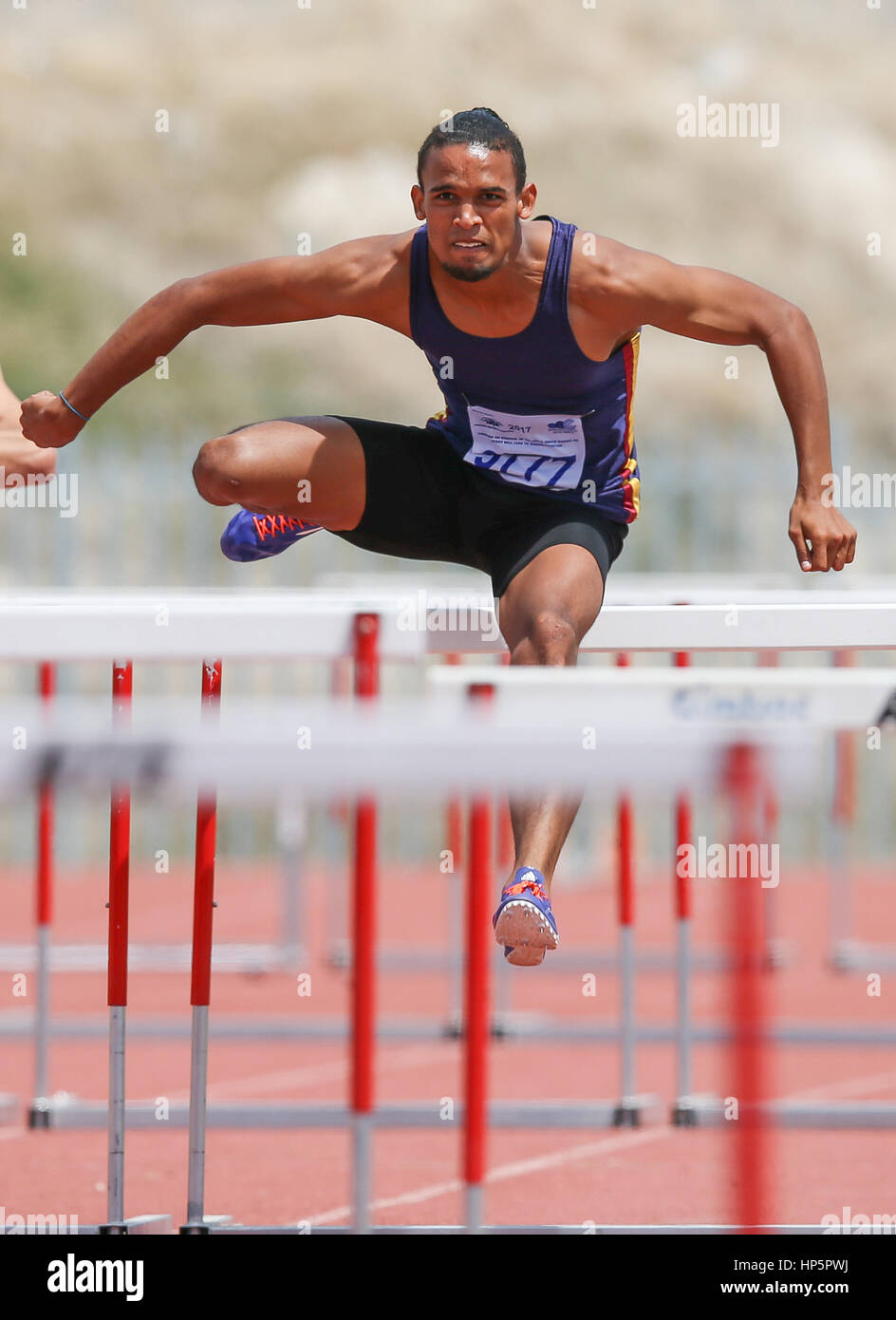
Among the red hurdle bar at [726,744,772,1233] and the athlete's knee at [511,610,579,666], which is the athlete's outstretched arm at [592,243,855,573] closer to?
the athlete's knee at [511,610,579,666]

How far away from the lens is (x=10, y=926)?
1027 cm

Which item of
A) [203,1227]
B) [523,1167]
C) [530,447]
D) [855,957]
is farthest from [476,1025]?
[855,957]

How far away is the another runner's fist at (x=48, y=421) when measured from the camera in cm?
362

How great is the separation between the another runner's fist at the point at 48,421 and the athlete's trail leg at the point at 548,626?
90 centimetres

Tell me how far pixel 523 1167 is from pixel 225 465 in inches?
87.9

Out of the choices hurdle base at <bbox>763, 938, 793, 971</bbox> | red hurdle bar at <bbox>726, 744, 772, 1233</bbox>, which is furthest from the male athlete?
hurdle base at <bbox>763, 938, 793, 971</bbox>

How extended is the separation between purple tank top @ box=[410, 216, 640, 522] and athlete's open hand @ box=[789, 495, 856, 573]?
47 centimetres

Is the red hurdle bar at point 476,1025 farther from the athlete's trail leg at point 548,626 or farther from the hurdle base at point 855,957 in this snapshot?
the hurdle base at point 855,957

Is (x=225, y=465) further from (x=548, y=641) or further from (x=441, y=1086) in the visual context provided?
(x=441, y=1086)

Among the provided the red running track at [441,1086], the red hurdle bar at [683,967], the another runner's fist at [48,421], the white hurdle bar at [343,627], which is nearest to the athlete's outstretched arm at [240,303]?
the another runner's fist at [48,421]

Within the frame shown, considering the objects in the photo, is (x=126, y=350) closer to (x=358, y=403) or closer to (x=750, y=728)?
(x=750, y=728)

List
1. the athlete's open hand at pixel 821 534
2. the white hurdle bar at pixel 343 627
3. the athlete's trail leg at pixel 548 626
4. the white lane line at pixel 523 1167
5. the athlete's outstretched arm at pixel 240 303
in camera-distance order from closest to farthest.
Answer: the white hurdle bar at pixel 343 627 < the athlete's trail leg at pixel 548 626 < the athlete's open hand at pixel 821 534 < the athlete's outstretched arm at pixel 240 303 < the white lane line at pixel 523 1167

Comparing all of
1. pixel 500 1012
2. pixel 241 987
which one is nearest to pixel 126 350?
pixel 500 1012

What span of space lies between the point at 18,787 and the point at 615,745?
1.91 feet
